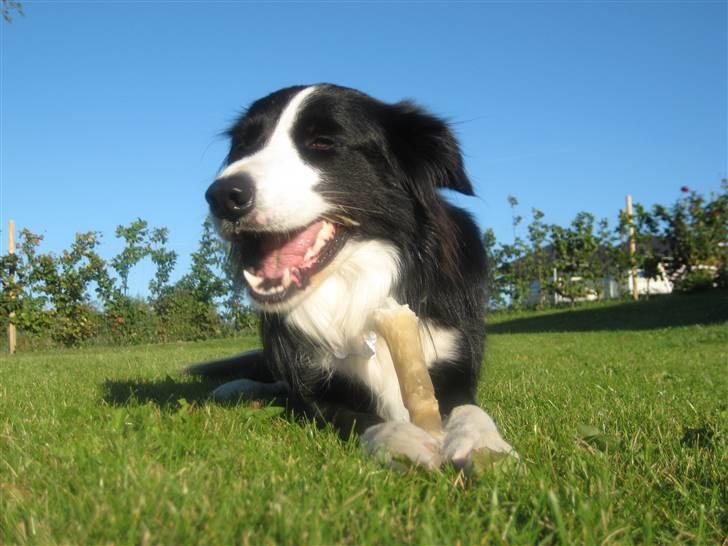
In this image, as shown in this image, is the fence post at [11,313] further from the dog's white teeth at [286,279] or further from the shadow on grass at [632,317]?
the dog's white teeth at [286,279]

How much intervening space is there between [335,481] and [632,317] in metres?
13.7

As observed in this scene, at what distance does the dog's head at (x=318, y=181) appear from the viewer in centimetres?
Answer: 260

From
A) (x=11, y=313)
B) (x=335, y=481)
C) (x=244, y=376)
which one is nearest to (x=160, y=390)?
(x=244, y=376)

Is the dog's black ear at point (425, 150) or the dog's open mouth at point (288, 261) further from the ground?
the dog's black ear at point (425, 150)

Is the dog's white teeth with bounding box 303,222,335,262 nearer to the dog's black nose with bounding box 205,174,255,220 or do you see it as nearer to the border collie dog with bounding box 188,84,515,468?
the border collie dog with bounding box 188,84,515,468

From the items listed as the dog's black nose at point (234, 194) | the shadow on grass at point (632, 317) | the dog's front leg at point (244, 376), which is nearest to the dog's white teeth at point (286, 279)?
the dog's black nose at point (234, 194)

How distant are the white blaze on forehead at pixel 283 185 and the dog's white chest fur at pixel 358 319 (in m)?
0.34

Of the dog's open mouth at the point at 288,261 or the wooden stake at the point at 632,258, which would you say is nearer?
the dog's open mouth at the point at 288,261

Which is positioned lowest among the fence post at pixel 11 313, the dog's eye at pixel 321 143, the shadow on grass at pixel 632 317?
the shadow on grass at pixel 632 317

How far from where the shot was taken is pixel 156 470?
170cm

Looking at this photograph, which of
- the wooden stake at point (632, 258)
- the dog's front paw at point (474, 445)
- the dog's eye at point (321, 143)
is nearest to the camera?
the dog's front paw at point (474, 445)

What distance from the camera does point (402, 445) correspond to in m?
2.08

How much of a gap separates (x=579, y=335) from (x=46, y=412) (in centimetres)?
948

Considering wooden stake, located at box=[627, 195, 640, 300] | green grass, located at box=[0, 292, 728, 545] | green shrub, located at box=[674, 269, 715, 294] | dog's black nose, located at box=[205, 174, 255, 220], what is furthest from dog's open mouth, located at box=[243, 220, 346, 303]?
wooden stake, located at box=[627, 195, 640, 300]
